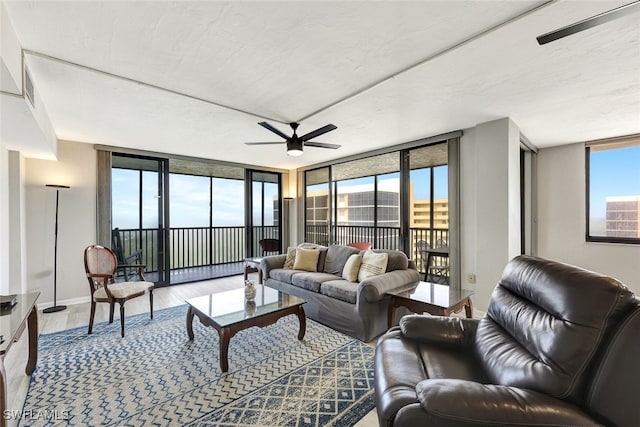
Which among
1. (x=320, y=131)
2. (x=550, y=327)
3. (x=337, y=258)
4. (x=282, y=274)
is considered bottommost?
(x=282, y=274)

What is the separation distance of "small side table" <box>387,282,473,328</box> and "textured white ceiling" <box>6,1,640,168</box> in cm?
205

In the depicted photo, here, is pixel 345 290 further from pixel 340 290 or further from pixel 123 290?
pixel 123 290

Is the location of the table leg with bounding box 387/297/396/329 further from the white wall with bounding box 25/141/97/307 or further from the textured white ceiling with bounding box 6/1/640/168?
the white wall with bounding box 25/141/97/307

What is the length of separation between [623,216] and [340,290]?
4.71 meters

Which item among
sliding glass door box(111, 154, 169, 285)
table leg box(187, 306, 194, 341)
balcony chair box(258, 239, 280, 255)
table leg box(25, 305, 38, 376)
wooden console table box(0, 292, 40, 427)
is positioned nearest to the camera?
wooden console table box(0, 292, 40, 427)

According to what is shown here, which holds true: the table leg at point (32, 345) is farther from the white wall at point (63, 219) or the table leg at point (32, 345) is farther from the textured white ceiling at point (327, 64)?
the white wall at point (63, 219)

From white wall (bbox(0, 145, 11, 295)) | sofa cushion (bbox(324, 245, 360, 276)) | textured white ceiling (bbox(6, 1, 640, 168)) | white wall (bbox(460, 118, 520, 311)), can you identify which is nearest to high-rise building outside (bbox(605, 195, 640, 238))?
textured white ceiling (bbox(6, 1, 640, 168))

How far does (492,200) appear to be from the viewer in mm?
3496

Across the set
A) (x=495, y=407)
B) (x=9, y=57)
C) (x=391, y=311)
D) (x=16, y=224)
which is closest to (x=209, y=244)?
(x=16, y=224)

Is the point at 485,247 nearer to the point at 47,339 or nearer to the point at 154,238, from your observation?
the point at 47,339

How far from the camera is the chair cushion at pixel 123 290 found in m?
3.00

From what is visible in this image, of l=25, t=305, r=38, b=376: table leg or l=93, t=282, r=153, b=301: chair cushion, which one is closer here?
l=25, t=305, r=38, b=376: table leg

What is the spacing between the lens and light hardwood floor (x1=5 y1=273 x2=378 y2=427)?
1965 millimetres

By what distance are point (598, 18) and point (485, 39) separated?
0.61m
